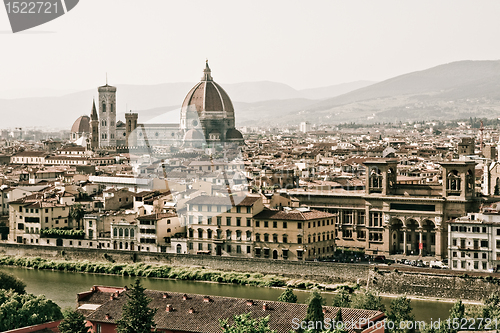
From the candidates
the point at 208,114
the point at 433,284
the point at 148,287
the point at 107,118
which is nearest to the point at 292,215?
the point at 148,287

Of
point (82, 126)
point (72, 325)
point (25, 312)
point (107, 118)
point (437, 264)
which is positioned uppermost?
point (107, 118)

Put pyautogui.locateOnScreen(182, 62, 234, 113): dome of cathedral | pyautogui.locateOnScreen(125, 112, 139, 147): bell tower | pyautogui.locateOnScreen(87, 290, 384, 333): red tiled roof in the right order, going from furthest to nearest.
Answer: pyautogui.locateOnScreen(182, 62, 234, 113): dome of cathedral < pyautogui.locateOnScreen(125, 112, 139, 147): bell tower < pyautogui.locateOnScreen(87, 290, 384, 333): red tiled roof

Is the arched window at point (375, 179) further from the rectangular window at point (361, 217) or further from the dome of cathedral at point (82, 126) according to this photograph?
the dome of cathedral at point (82, 126)

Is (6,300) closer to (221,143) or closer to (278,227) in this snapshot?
(278,227)

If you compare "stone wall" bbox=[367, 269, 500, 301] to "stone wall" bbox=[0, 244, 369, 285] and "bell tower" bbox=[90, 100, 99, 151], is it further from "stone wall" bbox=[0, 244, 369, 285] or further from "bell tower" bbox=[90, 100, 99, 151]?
"bell tower" bbox=[90, 100, 99, 151]

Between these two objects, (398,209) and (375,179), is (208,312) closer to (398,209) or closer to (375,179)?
(398,209)

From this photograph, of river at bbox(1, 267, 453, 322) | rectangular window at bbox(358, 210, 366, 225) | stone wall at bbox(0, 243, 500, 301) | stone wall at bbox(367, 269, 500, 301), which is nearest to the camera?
river at bbox(1, 267, 453, 322)

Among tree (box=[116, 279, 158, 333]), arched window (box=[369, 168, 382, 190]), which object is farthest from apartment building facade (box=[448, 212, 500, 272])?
tree (box=[116, 279, 158, 333])

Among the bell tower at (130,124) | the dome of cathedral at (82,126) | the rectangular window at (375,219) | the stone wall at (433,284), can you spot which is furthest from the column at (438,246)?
the dome of cathedral at (82,126)
